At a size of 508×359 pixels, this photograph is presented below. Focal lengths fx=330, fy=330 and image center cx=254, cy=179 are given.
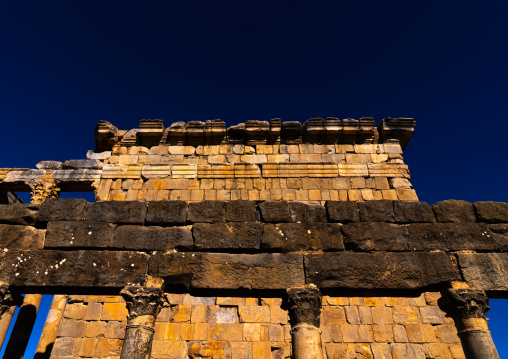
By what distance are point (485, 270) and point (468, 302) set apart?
59 cm

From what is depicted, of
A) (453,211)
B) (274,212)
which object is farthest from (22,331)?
(453,211)

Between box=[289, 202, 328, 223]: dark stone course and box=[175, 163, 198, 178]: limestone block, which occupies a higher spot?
Answer: box=[175, 163, 198, 178]: limestone block

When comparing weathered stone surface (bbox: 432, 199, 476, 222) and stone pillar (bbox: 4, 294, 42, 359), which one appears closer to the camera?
weathered stone surface (bbox: 432, 199, 476, 222)

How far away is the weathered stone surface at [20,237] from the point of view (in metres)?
4.71

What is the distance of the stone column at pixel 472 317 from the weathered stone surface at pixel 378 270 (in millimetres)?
249

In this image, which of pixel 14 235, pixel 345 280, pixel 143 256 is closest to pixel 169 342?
pixel 143 256

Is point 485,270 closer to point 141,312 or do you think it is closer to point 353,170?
point 141,312

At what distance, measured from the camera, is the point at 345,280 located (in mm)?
Result: 4477

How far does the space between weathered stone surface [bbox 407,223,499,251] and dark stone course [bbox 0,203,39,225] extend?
18.4 feet

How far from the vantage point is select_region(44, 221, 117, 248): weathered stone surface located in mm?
4711

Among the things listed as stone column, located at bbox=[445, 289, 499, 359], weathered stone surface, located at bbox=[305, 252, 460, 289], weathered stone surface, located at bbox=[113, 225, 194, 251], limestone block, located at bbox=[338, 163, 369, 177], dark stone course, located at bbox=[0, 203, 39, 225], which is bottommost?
stone column, located at bbox=[445, 289, 499, 359]

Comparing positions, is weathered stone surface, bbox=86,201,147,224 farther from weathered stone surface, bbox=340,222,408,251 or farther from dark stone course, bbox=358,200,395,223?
dark stone course, bbox=358,200,395,223

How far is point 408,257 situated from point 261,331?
380cm

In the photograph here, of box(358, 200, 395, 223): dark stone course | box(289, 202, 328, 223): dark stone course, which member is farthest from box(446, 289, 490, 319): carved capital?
box(289, 202, 328, 223): dark stone course
